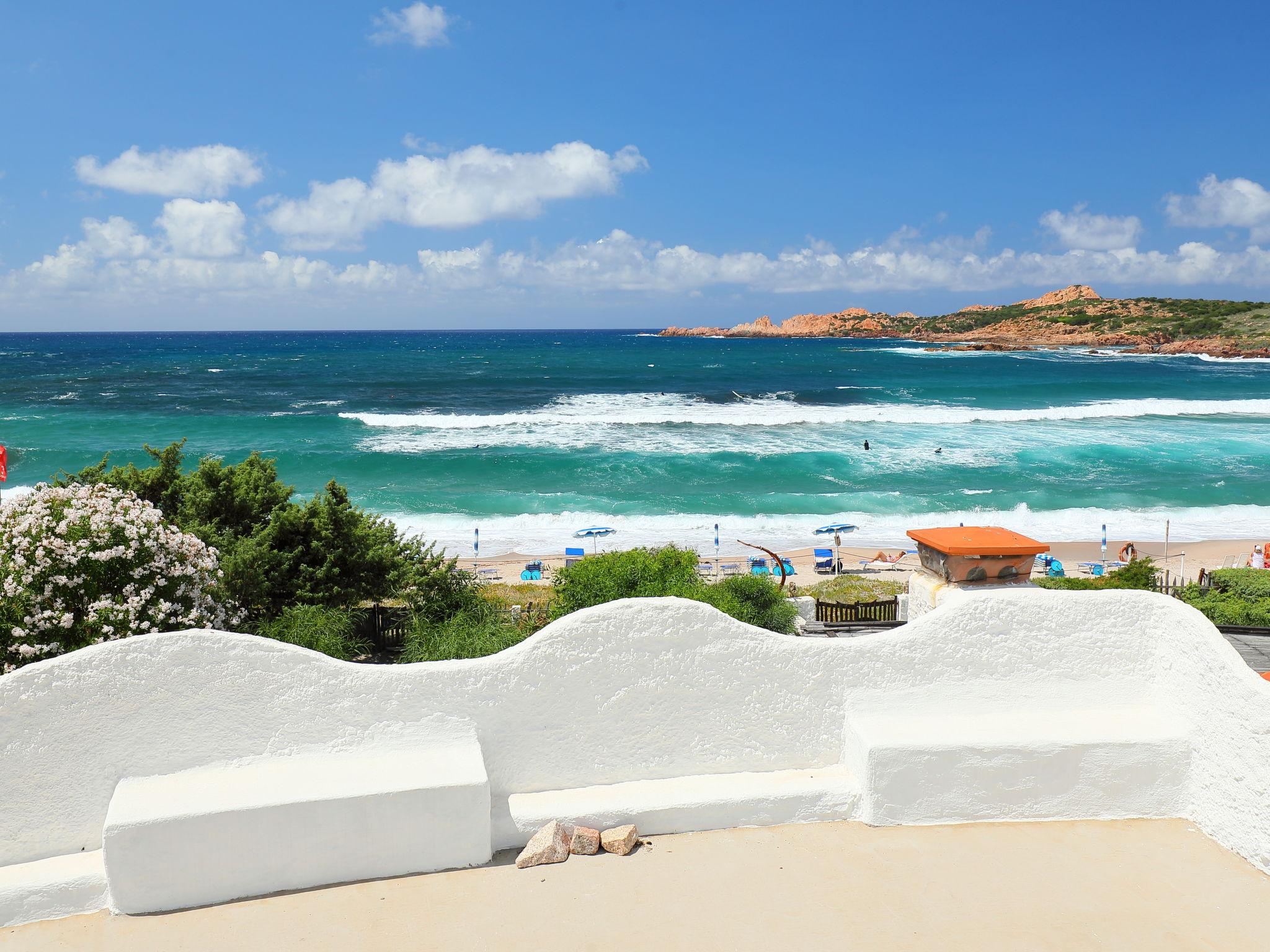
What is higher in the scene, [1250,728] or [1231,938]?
[1250,728]

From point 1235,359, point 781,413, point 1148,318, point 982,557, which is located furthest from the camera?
point 1148,318

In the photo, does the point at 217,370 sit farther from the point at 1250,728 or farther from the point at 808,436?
the point at 1250,728

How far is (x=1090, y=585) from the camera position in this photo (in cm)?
1400

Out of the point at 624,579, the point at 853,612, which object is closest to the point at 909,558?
the point at 853,612

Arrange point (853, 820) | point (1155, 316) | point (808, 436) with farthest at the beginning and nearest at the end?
point (1155, 316) → point (808, 436) → point (853, 820)

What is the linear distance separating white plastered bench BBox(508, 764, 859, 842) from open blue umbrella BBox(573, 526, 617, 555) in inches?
650

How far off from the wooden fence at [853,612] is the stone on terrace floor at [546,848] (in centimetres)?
916

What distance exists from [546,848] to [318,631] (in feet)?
14.2

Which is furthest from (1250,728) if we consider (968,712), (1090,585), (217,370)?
(217,370)

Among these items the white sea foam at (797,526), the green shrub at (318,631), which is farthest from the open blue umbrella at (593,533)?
the green shrub at (318,631)

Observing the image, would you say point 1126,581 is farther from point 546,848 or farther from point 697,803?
point 546,848

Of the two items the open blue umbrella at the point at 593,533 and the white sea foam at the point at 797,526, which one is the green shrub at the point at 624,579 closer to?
the open blue umbrella at the point at 593,533

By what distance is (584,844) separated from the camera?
5.26 metres

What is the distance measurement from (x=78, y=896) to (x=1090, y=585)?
549 inches
